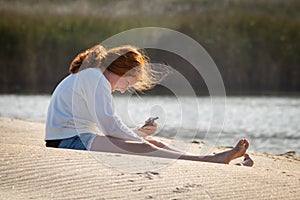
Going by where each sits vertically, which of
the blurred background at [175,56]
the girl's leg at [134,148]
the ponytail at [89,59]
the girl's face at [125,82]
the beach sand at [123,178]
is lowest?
the beach sand at [123,178]

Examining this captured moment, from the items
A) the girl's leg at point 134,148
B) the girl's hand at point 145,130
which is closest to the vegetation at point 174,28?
the girl's hand at point 145,130

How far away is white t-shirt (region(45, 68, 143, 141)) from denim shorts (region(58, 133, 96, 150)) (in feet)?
0.12

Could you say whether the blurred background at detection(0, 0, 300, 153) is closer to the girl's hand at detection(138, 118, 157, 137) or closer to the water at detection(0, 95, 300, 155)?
the water at detection(0, 95, 300, 155)

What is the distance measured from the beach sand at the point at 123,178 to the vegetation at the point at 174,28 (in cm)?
1375

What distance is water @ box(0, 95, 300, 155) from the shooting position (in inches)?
560

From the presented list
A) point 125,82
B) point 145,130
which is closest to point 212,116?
point 145,130

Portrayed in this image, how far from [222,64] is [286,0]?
5.23 meters

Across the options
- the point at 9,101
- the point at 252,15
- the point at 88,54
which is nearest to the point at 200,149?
the point at 88,54

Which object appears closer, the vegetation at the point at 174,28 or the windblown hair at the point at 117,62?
the windblown hair at the point at 117,62

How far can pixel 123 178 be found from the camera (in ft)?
23.5

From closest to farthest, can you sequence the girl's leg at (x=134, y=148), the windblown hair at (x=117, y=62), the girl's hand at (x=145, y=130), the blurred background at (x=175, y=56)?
the girl's leg at (x=134, y=148) → the windblown hair at (x=117, y=62) → the girl's hand at (x=145, y=130) → the blurred background at (x=175, y=56)

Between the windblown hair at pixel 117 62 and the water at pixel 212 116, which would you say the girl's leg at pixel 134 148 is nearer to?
the windblown hair at pixel 117 62

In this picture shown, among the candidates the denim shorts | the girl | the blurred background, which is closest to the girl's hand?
the girl

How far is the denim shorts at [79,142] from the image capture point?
26.7 ft
